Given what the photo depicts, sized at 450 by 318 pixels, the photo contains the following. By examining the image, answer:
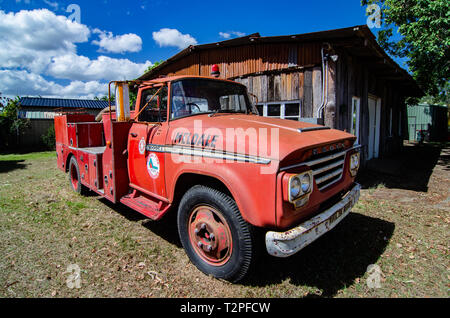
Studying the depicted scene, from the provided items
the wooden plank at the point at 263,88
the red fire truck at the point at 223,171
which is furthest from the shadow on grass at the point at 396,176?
the red fire truck at the point at 223,171

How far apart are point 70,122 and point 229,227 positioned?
514 cm

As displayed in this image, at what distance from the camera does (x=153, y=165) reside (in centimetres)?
347

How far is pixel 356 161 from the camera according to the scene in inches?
136

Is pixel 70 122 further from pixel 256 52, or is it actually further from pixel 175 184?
pixel 256 52

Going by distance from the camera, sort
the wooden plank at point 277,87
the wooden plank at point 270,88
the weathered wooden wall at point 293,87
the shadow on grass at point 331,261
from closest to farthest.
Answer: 1. the shadow on grass at point 331,261
2. the weathered wooden wall at point 293,87
3. the wooden plank at point 277,87
4. the wooden plank at point 270,88

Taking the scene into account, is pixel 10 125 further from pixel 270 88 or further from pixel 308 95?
pixel 308 95

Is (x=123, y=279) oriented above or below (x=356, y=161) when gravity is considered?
below

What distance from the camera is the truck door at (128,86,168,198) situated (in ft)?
11.1

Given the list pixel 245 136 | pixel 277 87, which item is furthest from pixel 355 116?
pixel 245 136

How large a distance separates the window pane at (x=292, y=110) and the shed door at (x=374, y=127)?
424 cm

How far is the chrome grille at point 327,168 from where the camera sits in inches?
103

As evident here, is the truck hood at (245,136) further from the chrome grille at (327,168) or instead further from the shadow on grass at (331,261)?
the shadow on grass at (331,261)

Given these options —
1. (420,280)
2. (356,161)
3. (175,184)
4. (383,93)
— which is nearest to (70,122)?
(175,184)

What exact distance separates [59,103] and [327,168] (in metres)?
33.6
